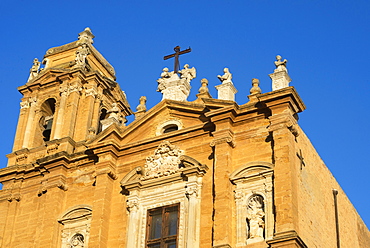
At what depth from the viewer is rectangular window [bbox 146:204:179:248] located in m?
21.5

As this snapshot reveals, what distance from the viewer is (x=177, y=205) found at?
21.9 metres

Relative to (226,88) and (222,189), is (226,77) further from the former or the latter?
(222,189)

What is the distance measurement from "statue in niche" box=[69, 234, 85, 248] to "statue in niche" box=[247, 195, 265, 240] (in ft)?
18.0

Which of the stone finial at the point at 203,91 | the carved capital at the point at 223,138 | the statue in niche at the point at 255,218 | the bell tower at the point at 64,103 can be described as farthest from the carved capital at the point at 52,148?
the statue in niche at the point at 255,218

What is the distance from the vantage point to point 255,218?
67.3 ft

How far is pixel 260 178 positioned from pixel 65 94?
9181mm

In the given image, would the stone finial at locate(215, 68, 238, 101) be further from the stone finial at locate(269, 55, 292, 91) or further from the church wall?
the church wall

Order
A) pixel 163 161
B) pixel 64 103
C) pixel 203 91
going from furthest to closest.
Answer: pixel 64 103, pixel 203 91, pixel 163 161

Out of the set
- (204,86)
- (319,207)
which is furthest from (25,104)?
(319,207)

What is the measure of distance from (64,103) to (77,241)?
19.2ft

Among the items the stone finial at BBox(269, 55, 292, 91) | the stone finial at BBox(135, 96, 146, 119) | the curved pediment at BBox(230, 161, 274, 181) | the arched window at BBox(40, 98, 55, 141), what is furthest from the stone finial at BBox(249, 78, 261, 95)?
the arched window at BBox(40, 98, 55, 141)

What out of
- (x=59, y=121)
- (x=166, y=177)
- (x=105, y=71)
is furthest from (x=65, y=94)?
(x=166, y=177)

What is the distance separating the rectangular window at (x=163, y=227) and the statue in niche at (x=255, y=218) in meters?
2.21

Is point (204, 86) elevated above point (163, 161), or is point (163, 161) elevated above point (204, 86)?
point (204, 86)
